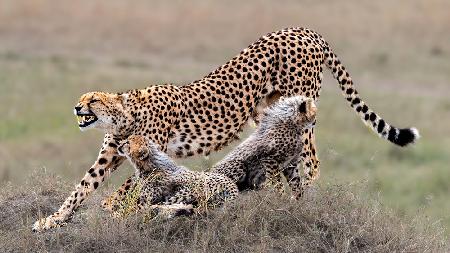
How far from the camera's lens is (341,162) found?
14680mm

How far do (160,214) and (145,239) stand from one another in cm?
16

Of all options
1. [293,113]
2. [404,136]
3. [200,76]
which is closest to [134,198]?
[293,113]

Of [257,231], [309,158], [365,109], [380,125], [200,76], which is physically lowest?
[200,76]

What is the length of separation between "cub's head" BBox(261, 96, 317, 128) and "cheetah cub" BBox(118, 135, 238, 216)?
1.88 ft

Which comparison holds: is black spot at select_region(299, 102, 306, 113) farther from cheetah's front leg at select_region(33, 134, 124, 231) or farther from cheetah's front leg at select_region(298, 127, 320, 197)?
cheetah's front leg at select_region(33, 134, 124, 231)

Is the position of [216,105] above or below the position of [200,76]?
above

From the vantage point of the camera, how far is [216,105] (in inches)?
306

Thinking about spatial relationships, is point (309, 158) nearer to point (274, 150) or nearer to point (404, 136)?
point (404, 136)

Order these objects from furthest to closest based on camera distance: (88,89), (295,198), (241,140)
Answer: (88,89)
(241,140)
(295,198)

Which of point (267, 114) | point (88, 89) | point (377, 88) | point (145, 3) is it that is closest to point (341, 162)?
point (88, 89)

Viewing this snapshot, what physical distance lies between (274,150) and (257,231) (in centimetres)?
59

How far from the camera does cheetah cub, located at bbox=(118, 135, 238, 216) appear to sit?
6777 mm

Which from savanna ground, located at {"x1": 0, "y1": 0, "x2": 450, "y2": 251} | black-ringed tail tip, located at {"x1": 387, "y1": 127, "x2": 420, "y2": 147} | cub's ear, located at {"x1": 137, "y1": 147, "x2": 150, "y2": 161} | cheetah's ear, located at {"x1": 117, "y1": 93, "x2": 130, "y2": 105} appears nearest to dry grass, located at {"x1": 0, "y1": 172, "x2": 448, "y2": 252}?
savanna ground, located at {"x1": 0, "y1": 0, "x2": 450, "y2": 251}

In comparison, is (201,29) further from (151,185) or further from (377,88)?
(151,185)
